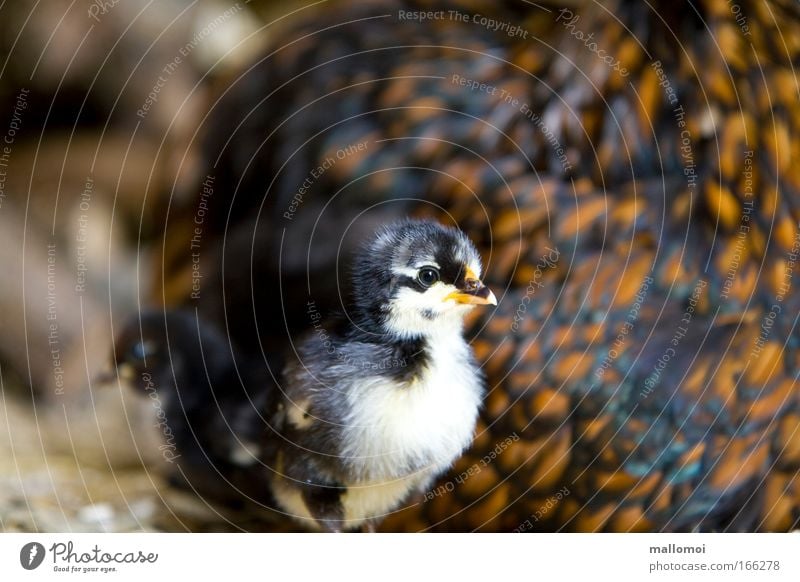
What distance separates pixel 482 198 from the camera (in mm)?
519

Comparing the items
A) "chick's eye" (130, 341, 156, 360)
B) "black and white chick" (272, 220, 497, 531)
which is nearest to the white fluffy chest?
"black and white chick" (272, 220, 497, 531)

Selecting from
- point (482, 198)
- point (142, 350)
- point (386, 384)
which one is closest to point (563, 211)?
point (482, 198)

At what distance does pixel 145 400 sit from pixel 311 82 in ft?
0.74

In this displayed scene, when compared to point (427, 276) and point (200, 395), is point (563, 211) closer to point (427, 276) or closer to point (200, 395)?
point (427, 276)

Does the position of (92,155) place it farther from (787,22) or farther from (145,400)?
(787,22)

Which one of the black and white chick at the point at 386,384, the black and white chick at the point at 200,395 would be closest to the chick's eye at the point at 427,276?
the black and white chick at the point at 386,384

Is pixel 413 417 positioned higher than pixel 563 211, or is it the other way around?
pixel 563 211

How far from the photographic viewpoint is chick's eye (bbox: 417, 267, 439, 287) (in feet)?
1.50

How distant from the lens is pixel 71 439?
535 millimetres

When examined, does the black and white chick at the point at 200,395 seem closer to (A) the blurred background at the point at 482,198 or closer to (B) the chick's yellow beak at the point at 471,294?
(A) the blurred background at the point at 482,198

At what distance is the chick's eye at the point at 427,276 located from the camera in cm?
46

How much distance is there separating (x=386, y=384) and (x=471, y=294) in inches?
2.8

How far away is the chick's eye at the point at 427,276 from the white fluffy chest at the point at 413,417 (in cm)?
4
